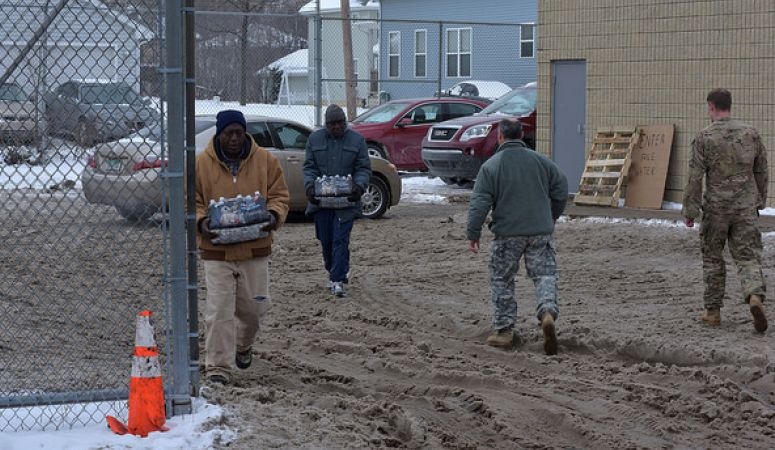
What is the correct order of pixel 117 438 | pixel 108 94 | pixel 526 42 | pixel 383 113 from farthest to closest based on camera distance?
pixel 526 42, pixel 383 113, pixel 108 94, pixel 117 438

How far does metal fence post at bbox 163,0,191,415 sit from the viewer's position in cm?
640

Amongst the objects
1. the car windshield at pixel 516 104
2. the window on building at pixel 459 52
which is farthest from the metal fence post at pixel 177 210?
the window on building at pixel 459 52

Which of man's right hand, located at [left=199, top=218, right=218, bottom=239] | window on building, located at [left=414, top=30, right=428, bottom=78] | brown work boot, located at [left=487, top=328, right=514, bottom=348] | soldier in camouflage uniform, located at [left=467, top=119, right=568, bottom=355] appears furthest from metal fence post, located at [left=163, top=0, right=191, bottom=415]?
window on building, located at [left=414, top=30, right=428, bottom=78]

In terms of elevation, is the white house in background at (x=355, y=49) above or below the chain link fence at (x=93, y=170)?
above

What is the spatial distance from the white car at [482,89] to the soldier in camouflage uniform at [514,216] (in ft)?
91.0

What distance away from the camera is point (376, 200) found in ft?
59.4

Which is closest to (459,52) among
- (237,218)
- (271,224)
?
(271,224)

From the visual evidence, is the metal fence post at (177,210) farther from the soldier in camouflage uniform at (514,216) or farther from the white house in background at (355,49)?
the white house in background at (355,49)

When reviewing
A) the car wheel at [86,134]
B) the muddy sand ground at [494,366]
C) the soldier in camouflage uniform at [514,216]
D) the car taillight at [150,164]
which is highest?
the car wheel at [86,134]

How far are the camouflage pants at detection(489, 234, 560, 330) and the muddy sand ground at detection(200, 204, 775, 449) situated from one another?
304 mm

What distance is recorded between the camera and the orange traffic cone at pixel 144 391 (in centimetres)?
632

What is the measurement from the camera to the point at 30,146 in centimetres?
674

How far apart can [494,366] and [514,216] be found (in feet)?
4.01

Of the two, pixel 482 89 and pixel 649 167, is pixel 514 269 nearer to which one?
pixel 649 167
